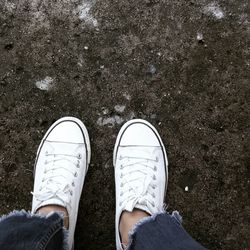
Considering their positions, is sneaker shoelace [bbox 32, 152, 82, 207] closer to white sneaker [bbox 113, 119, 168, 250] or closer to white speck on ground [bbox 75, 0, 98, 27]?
white sneaker [bbox 113, 119, 168, 250]

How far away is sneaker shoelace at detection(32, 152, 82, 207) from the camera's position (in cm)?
162

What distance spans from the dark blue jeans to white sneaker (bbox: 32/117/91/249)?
0.55 feet

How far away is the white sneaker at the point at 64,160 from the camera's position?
1.65m

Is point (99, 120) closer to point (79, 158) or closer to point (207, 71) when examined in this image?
point (79, 158)

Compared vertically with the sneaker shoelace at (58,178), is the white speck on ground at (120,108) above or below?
above

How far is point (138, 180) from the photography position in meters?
1.67

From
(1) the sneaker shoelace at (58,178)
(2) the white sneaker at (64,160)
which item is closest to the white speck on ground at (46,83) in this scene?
(2) the white sneaker at (64,160)

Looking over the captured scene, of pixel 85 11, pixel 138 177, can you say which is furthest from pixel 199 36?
pixel 138 177

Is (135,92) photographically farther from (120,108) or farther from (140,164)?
(140,164)

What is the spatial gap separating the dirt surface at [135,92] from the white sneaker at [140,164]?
33mm

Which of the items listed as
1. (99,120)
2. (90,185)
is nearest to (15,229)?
(90,185)

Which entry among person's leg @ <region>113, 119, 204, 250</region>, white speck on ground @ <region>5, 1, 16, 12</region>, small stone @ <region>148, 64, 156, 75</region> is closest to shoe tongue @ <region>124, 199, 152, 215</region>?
person's leg @ <region>113, 119, 204, 250</region>

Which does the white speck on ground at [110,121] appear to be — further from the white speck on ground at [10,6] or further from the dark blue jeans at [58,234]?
the white speck on ground at [10,6]

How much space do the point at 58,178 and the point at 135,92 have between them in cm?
42
